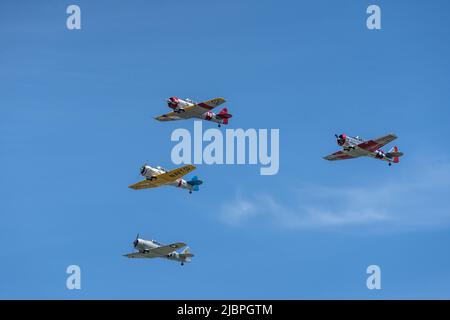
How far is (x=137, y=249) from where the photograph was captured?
153m

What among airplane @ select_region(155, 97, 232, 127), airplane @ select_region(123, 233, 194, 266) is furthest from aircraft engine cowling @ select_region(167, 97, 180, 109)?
airplane @ select_region(123, 233, 194, 266)

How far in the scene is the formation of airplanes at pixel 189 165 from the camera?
15300 centimetres

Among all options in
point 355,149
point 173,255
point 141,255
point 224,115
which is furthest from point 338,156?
point 141,255

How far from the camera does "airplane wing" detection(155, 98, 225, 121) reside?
15912 centimetres

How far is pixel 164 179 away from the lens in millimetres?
154375

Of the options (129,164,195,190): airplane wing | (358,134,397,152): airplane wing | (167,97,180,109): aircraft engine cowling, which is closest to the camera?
(129,164,195,190): airplane wing

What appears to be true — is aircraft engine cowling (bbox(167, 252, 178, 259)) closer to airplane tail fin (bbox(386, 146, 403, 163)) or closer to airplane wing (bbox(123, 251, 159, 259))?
airplane wing (bbox(123, 251, 159, 259))

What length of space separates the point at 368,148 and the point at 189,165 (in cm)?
2579

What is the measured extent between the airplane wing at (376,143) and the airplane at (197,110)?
1944 centimetres

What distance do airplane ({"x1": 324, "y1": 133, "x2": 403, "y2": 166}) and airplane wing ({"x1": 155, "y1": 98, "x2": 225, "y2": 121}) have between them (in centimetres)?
1688
